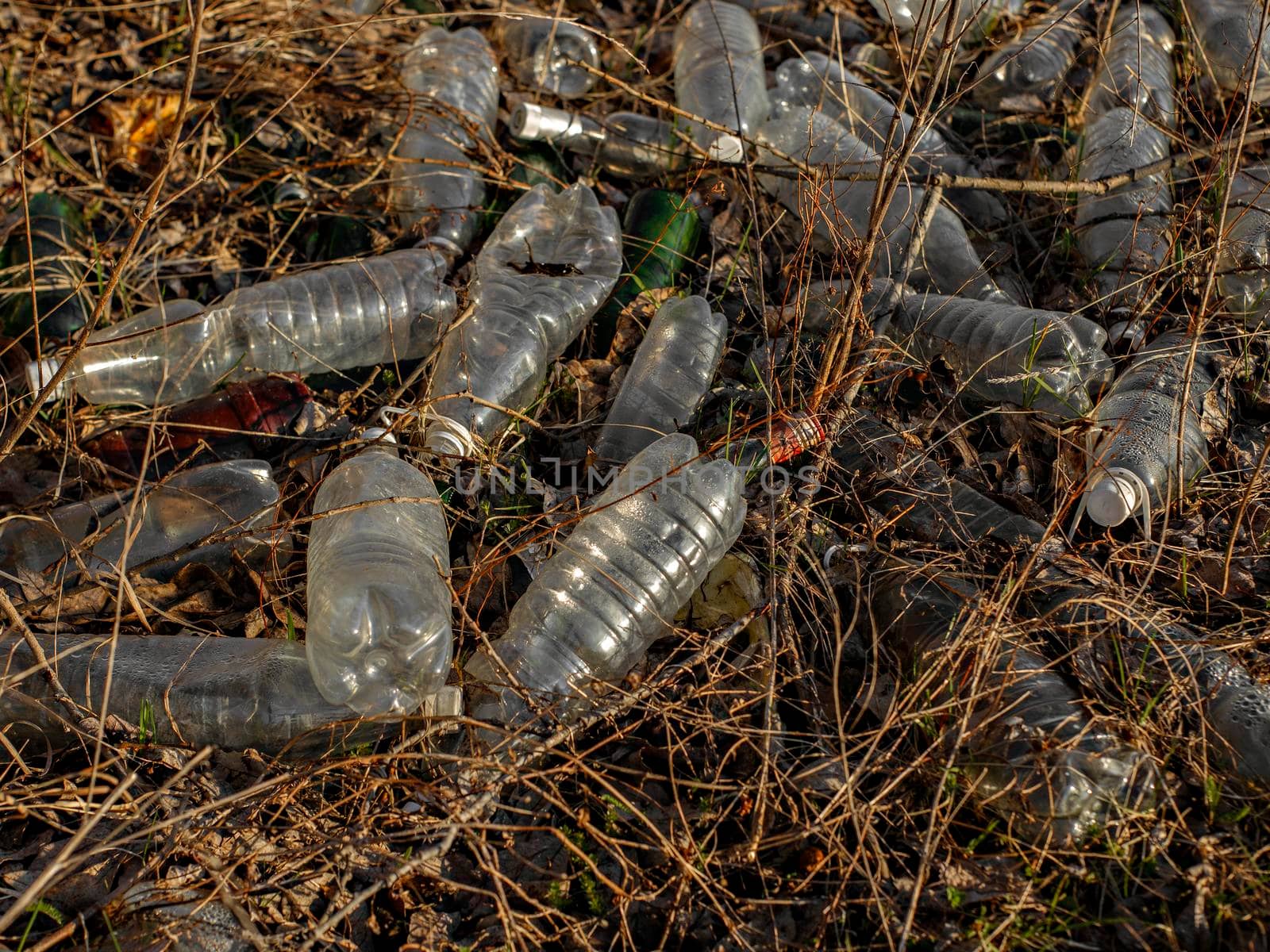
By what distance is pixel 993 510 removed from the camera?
269 centimetres

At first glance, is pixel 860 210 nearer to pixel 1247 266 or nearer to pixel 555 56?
pixel 1247 266

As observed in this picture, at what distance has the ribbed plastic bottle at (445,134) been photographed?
3486mm

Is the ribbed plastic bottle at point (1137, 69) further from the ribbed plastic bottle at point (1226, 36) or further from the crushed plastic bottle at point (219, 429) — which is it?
the crushed plastic bottle at point (219, 429)

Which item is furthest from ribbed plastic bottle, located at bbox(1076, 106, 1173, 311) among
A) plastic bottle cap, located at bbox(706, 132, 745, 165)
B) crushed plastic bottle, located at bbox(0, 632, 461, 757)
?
crushed plastic bottle, located at bbox(0, 632, 461, 757)

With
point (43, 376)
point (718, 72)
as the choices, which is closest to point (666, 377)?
point (718, 72)

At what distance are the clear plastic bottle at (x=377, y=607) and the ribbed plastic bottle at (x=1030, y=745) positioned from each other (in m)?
1.06

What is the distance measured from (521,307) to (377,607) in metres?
1.23

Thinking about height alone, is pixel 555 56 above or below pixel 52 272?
above

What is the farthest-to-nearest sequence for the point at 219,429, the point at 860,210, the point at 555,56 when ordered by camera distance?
the point at 555,56 → the point at 860,210 → the point at 219,429

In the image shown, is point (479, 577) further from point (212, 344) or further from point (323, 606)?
point (212, 344)

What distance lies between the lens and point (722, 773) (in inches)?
88.4

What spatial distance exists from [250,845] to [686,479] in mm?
1248

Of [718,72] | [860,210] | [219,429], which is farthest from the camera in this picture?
[718,72]

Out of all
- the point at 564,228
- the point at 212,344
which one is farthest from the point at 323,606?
the point at 564,228
